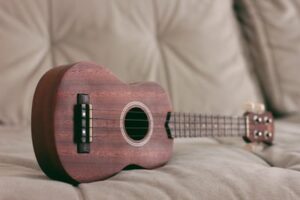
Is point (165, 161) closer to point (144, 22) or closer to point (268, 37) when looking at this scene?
point (144, 22)

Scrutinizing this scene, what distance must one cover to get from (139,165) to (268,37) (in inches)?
31.9

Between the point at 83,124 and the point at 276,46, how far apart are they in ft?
2.97

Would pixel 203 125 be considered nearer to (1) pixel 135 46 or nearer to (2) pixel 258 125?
(2) pixel 258 125

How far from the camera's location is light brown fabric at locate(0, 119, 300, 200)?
1.96 feet

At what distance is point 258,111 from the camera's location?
109 cm

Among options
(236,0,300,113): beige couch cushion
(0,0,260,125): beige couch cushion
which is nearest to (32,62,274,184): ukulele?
(0,0,260,125): beige couch cushion

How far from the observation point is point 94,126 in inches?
27.4

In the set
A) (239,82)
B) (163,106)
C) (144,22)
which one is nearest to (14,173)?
(163,106)

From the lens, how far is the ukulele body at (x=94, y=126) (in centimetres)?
64

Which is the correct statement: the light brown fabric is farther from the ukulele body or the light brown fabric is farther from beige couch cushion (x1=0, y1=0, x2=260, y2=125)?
beige couch cushion (x1=0, y1=0, x2=260, y2=125)

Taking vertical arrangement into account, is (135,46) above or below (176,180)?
above

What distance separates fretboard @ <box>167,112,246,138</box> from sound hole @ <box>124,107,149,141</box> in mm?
66

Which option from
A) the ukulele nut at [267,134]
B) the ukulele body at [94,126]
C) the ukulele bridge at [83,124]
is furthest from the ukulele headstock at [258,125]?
the ukulele bridge at [83,124]

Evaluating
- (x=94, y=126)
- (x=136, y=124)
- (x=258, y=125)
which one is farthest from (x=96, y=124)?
(x=258, y=125)
